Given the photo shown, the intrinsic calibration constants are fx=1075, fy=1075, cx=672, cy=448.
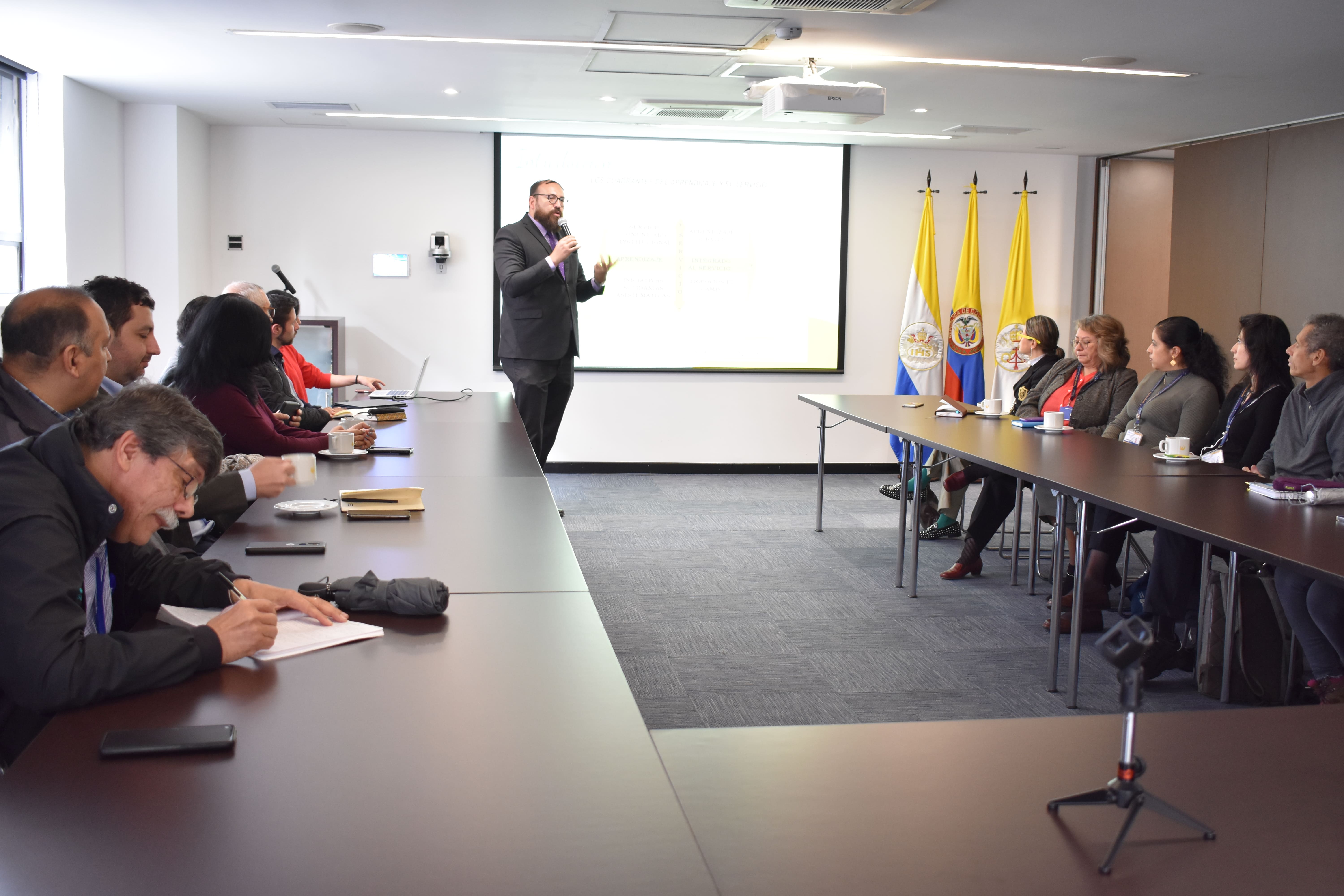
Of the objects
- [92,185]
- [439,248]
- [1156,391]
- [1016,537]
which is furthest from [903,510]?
[92,185]

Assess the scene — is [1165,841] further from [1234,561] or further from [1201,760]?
[1234,561]

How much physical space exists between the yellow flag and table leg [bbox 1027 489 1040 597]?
3399 millimetres

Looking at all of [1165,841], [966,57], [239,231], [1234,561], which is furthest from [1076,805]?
[239,231]

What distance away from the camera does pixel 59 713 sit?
144 cm

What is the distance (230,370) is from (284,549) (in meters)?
1.43

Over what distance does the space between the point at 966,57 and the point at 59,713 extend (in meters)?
4.86

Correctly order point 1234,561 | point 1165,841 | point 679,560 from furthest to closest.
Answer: point 679,560
point 1234,561
point 1165,841

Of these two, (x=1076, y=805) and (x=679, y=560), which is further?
(x=679, y=560)

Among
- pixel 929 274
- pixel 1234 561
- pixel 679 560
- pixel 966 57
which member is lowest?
pixel 679 560

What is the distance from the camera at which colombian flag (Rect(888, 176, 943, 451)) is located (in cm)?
822

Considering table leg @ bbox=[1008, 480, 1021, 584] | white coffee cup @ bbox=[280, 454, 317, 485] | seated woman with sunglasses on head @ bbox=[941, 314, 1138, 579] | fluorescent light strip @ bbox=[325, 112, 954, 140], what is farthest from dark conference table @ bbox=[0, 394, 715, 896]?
fluorescent light strip @ bbox=[325, 112, 954, 140]

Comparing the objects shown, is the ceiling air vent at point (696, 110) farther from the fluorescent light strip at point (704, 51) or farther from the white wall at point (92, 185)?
the white wall at point (92, 185)

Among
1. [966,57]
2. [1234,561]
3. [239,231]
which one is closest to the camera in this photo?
[1234,561]

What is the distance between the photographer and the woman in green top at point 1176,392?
4.70 metres
